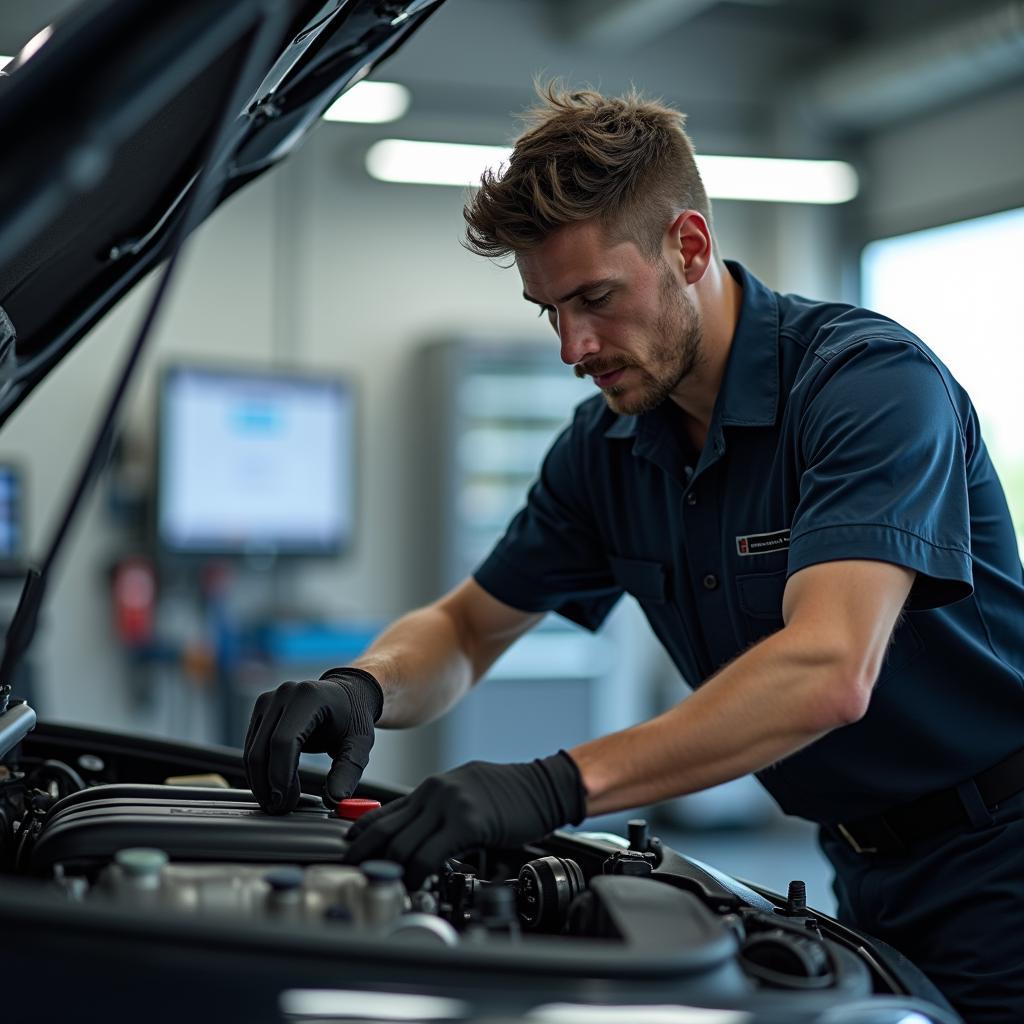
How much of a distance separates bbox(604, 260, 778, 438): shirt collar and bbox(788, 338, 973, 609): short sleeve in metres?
0.18

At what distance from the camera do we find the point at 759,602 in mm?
1548

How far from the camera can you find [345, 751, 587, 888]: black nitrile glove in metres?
1.03

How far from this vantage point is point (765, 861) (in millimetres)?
5102

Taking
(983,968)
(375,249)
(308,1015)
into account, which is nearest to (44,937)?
(308,1015)

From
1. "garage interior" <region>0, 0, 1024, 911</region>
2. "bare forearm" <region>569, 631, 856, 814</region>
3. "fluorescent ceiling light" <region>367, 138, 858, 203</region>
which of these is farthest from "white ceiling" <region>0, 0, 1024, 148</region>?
"bare forearm" <region>569, 631, 856, 814</region>

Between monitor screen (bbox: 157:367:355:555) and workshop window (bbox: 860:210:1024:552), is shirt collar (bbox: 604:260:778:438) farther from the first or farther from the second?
workshop window (bbox: 860:210:1024:552)

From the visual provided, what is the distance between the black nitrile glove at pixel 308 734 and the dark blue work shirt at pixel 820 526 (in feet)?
1.45

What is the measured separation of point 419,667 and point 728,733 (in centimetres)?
70

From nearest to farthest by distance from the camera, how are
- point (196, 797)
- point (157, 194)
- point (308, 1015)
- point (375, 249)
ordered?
point (308, 1015) → point (196, 797) → point (157, 194) → point (375, 249)

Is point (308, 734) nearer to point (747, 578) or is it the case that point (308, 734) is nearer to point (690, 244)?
point (747, 578)

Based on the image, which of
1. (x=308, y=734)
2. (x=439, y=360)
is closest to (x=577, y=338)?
(x=308, y=734)

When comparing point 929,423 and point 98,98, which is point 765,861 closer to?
point 929,423

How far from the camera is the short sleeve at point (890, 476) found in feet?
3.99

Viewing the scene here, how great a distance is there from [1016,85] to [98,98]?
5.27 metres
